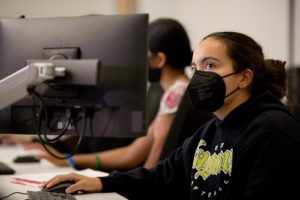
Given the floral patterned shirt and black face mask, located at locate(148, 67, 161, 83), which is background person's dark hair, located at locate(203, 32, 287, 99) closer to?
the floral patterned shirt

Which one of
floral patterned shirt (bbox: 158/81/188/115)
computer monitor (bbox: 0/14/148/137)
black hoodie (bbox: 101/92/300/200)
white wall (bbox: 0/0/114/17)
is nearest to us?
black hoodie (bbox: 101/92/300/200)

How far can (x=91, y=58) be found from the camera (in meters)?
1.42

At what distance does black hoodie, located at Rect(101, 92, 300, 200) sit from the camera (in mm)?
1158

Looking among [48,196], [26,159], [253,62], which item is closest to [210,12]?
[26,159]

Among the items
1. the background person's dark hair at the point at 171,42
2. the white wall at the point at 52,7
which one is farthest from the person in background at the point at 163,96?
the white wall at the point at 52,7

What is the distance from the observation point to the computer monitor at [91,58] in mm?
1409

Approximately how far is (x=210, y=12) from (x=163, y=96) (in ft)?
4.81

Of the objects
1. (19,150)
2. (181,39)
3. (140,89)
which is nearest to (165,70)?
(181,39)

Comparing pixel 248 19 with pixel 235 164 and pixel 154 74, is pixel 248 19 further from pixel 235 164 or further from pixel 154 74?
pixel 235 164

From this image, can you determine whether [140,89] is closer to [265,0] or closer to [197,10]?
[265,0]

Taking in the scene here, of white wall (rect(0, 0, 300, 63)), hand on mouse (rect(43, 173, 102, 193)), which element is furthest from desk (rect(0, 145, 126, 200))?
white wall (rect(0, 0, 300, 63))

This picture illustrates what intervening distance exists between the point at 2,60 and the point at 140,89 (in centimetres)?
47

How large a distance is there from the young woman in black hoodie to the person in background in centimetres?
56

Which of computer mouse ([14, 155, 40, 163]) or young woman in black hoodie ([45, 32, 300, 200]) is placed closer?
young woman in black hoodie ([45, 32, 300, 200])
